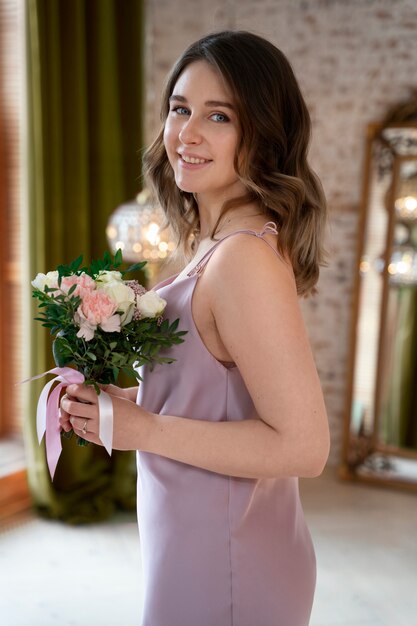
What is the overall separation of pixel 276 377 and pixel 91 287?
Result: 14.8 inches

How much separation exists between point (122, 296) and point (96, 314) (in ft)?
0.20

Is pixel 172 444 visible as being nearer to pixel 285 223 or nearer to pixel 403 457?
Answer: pixel 285 223

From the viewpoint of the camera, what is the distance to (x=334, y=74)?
404 cm

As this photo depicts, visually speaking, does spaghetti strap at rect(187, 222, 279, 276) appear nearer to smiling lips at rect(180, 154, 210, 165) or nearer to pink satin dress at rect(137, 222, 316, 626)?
pink satin dress at rect(137, 222, 316, 626)

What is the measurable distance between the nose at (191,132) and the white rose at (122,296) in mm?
294

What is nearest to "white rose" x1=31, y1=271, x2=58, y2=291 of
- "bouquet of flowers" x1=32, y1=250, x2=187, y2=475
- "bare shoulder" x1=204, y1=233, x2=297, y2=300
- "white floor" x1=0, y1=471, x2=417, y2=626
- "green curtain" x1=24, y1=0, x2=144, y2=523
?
"bouquet of flowers" x1=32, y1=250, x2=187, y2=475

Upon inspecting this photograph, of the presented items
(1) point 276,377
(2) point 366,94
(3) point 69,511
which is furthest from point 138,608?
(2) point 366,94

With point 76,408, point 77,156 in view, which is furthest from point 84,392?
point 77,156

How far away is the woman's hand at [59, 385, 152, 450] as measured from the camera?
1.17 meters

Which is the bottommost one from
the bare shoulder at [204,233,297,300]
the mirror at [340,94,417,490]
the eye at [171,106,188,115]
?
the mirror at [340,94,417,490]

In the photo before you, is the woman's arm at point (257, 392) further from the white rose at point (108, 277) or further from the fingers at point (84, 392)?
the white rose at point (108, 277)

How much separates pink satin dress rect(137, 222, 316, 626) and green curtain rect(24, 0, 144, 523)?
2124mm

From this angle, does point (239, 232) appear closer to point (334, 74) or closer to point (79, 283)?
point (79, 283)

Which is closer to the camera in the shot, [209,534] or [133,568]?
[209,534]
